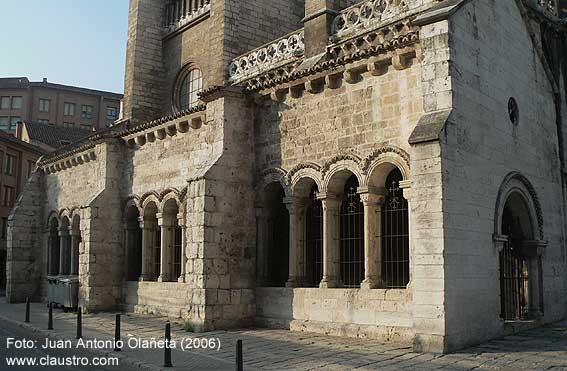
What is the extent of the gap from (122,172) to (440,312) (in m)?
12.2

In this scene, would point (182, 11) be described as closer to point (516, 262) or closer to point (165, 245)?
point (165, 245)

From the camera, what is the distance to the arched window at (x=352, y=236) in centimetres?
1232

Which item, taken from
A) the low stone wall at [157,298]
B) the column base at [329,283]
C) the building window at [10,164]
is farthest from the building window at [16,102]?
the column base at [329,283]

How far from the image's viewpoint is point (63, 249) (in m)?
21.8

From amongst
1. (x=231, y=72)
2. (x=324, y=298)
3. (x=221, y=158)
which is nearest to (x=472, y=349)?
(x=324, y=298)

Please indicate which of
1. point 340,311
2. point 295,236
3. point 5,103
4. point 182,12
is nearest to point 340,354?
point 340,311

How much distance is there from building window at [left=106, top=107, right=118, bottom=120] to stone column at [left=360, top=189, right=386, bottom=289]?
53.7 metres

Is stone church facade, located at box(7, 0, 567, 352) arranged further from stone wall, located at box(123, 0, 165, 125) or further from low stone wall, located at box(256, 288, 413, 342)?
stone wall, located at box(123, 0, 165, 125)

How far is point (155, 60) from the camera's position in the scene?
22.2 meters

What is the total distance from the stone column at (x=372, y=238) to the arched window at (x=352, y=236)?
763mm

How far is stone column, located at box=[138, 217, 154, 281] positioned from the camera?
17438mm

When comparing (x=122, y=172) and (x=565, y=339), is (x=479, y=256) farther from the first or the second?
Answer: (x=122, y=172)

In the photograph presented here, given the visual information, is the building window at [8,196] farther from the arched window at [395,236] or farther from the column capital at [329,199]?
the arched window at [395,236]

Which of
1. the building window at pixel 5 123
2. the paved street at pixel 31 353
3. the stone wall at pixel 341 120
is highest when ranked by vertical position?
Result: the building window at pixel 5 123
